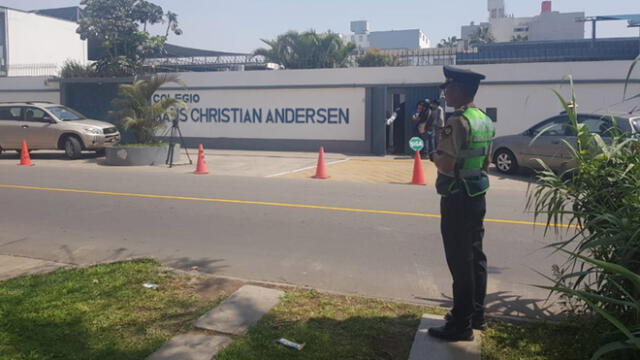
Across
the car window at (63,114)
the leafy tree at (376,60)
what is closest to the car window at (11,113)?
the car window at (63,114)

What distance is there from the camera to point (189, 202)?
997 centimetres

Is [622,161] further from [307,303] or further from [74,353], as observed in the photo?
[74,353]

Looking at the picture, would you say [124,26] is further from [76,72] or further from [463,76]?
[463,76]

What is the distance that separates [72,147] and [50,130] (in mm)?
931

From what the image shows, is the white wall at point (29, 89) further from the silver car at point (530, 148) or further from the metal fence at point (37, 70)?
the silver car at point (530, 148)

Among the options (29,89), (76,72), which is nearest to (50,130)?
(76,72)

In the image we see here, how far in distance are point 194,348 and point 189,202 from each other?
6.28m

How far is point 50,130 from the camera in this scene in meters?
17.8

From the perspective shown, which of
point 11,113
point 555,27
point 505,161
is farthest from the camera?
point 555,27

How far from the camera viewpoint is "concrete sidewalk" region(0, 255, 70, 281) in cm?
582

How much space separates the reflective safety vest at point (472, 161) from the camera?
397cm

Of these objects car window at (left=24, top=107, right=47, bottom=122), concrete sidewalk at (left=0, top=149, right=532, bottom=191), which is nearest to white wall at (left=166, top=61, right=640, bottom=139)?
concrete sidewalk at (left=0, top=149, right=532, bottom=191)

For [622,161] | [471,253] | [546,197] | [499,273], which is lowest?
[499,273]

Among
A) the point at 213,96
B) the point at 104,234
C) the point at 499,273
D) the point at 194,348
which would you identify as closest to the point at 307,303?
the point at 194,348
